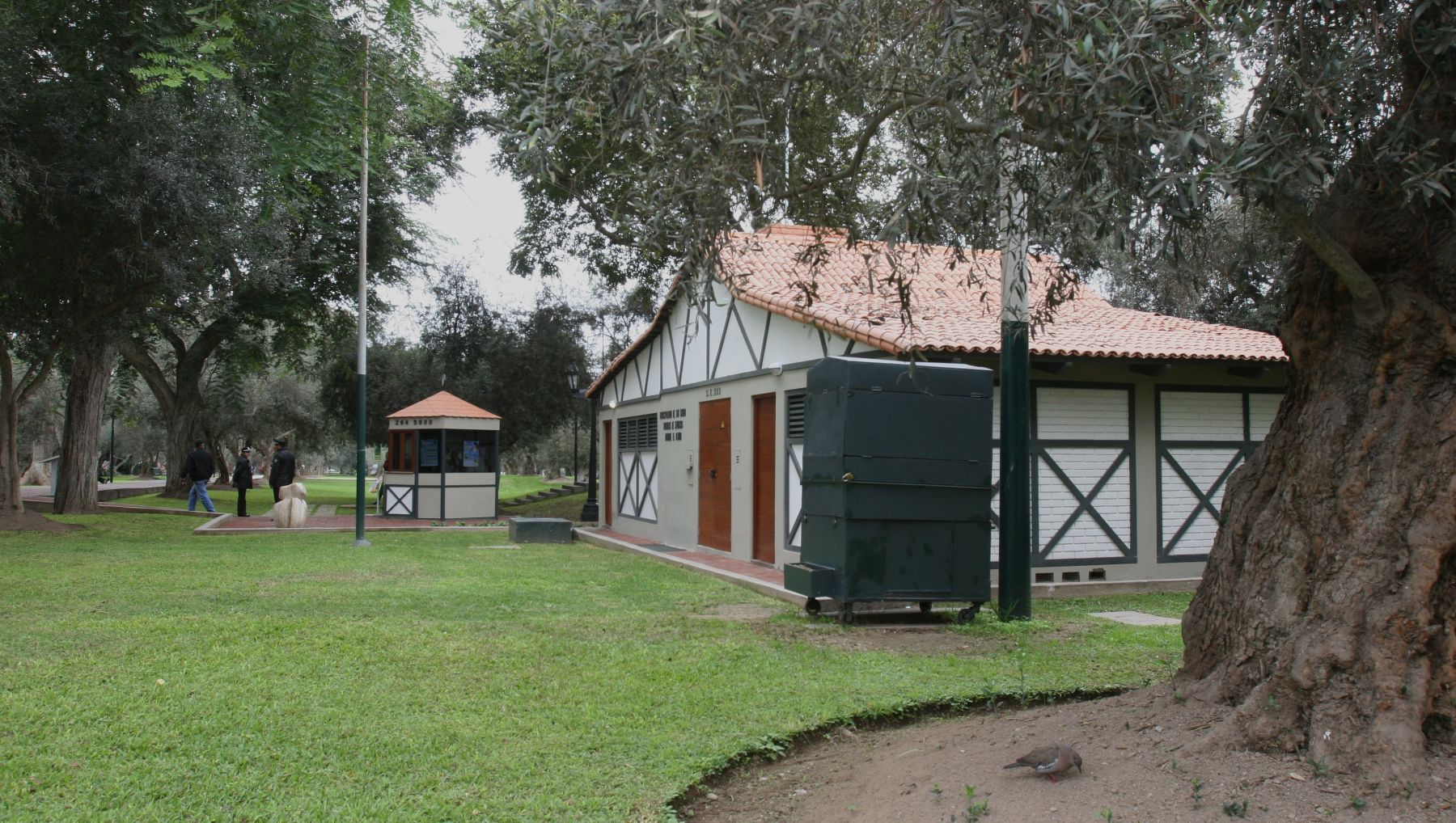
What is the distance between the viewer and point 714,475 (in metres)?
15.4

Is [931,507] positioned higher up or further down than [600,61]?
further down

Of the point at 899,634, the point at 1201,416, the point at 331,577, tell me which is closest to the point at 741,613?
the point at 899,634

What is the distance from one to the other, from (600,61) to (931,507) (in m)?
5.42

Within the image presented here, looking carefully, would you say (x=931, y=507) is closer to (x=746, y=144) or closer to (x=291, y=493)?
(x=746, y=144)

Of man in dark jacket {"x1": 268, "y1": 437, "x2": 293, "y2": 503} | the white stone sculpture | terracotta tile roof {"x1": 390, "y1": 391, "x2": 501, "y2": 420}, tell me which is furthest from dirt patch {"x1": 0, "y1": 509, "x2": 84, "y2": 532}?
terracotta tile roof {"x1": 390, "y1": 391, "x2": 501, "y2": 420}

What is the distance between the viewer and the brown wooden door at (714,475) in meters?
14.9

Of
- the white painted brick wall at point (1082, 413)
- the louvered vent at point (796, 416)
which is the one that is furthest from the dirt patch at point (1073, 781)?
the louvered vent at point (796, 416)

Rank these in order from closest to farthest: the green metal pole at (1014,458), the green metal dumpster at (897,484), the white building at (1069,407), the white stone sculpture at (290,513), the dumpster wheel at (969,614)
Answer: the green metal dumpster at (897,484)
the green metal pole at (1014,458)
the dumpster wheel at (969,614)
the white building at (1069,407)
the white stone sculpture at (290,513)

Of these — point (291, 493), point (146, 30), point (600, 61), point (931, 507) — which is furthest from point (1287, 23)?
point (291, 493)

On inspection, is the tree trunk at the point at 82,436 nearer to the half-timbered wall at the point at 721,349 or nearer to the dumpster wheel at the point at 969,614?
the half-timbered wall at the point at 721,349

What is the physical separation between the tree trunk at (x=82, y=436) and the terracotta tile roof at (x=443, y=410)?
18.5 ft

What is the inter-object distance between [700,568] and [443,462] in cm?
1149

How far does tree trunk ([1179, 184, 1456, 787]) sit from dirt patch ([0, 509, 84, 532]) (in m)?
16.4

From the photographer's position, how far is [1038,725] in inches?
186
